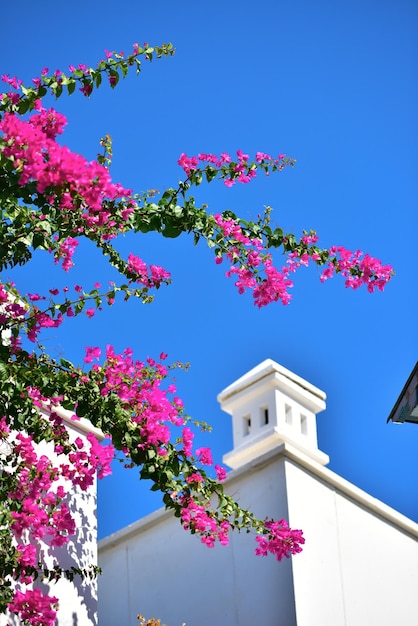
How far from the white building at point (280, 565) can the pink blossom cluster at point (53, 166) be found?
3.48 metres

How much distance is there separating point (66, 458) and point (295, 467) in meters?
1.95

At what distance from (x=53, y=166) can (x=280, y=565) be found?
3.85m

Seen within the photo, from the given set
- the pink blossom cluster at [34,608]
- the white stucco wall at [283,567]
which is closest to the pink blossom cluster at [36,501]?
the pink blossom cluster at [34,608]

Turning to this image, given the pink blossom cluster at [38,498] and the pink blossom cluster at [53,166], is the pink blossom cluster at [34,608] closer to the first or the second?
the pink blossom cluster at [38,498]

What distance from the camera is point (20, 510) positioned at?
5.44 metres

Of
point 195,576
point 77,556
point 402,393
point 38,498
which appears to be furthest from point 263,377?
point 38,498

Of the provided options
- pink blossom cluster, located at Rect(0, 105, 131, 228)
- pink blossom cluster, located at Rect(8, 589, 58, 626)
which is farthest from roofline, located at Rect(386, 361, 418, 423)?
pink blossom cluster, located at Rect(0, 105, 131, 228)

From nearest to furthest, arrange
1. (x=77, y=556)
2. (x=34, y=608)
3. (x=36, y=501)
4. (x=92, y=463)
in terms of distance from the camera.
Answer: (x=34, y=608) < (x=92, y=463) < (x=36, y=501) < (x=77, y=556)

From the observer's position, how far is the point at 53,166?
4.24 meters

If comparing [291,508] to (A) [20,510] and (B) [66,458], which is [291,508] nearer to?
(B) [66,458]

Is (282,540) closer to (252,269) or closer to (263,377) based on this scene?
(252,269)

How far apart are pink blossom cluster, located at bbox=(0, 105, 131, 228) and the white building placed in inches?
137

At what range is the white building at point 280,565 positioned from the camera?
7.20 meters

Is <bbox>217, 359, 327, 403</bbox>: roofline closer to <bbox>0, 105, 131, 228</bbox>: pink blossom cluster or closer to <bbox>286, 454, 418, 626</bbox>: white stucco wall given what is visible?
<bbox>286, 454, 418, 626</bbox>: white stucco wall
